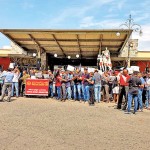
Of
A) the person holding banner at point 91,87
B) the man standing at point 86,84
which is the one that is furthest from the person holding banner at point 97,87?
the man standing at point 86,84

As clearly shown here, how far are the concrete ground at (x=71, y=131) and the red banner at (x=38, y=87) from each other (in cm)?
720

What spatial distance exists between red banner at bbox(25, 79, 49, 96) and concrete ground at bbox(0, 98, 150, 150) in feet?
23.6

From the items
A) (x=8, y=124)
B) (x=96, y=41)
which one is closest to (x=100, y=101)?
(x=96, y=41)

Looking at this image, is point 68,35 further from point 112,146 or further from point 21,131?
point 112,146

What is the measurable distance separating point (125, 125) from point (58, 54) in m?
20.9

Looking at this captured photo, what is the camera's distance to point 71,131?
9992mm

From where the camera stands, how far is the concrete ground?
821cm

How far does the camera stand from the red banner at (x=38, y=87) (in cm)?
2144

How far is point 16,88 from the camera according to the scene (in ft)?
70.4

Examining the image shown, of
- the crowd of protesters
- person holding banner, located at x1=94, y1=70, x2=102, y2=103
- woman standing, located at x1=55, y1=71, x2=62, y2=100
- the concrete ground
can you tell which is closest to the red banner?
the crowd of protesters

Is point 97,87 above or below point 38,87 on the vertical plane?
above

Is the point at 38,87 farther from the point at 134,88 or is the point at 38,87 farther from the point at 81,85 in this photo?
the point at 134,88

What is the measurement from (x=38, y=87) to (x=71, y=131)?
38.4ft

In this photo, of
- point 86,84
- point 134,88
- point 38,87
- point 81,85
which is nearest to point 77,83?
point 81,85
